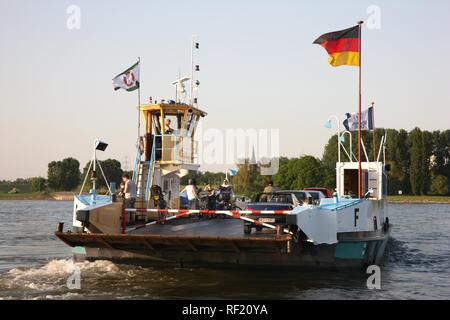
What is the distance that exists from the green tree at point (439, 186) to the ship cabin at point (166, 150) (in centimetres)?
9146

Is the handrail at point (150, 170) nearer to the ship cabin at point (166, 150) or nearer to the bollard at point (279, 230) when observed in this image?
the ship cabin at point (166, 150)

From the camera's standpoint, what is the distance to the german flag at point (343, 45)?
17.1 meters

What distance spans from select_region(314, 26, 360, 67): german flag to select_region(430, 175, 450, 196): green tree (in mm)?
94092

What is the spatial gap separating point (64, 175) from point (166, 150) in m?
114

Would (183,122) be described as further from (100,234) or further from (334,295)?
(334,295)

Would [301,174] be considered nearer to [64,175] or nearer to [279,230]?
[64,175]

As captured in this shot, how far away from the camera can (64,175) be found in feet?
425

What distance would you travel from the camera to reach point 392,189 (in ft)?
357

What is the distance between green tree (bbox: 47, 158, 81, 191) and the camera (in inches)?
5015

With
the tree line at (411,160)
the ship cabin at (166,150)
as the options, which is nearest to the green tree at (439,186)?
the tree line at (411,160)

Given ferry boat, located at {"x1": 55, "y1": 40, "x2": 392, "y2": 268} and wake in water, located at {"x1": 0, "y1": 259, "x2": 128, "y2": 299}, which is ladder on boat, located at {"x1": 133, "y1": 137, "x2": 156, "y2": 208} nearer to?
ferry boat, located at {"x1": 55, "y1": 40, "x2": 392, "y2": 268}

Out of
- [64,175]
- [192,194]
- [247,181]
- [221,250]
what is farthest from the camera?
[64,175]

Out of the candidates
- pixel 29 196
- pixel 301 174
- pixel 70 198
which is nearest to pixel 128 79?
pixel 301 174
